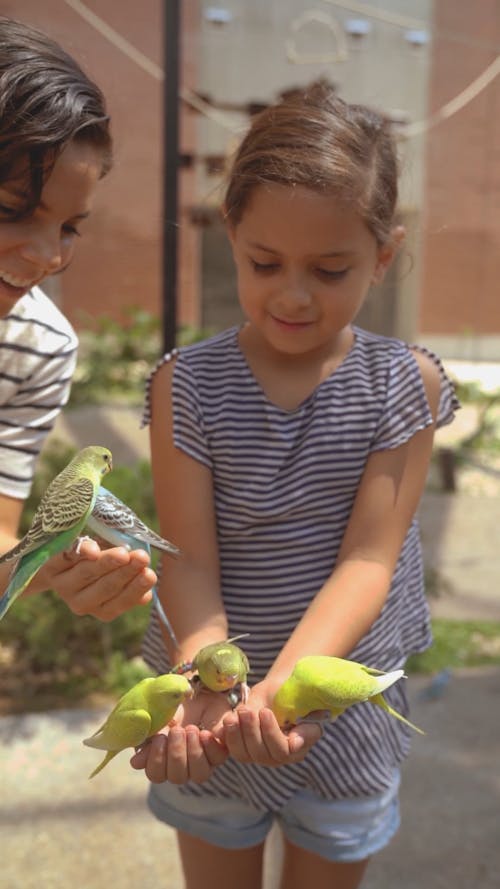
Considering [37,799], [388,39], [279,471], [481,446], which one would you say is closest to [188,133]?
[388,39]

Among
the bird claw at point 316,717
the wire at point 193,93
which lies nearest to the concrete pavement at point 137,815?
the bird claw at point 316,717

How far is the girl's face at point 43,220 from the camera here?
139cm

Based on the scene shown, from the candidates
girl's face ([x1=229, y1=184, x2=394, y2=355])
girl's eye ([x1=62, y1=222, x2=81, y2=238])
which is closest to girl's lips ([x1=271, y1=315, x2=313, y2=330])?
girl's face ([x1=229, y1=184, x2=394, y2=355])

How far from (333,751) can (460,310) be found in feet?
30.7

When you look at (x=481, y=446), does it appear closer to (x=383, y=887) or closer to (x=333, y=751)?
(x=383, y=887)

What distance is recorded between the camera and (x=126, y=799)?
2.83 metres

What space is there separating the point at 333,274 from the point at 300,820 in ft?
3.23

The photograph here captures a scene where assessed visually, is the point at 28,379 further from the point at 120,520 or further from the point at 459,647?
the point at 459,647

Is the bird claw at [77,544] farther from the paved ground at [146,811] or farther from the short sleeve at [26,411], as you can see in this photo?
the paved ground at [146,811]

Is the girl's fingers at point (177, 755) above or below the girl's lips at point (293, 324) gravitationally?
below

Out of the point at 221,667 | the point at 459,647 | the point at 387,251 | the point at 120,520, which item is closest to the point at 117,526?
the point at 120,520

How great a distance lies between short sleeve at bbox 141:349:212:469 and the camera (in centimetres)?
168

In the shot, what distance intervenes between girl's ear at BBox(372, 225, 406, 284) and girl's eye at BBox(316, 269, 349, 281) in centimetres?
13

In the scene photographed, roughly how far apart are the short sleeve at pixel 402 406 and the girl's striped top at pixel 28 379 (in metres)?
0.61
